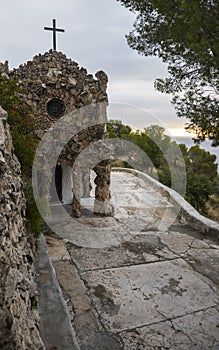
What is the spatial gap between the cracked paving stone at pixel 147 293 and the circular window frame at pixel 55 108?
14.8 ft

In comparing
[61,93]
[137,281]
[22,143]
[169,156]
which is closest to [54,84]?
[61,93]

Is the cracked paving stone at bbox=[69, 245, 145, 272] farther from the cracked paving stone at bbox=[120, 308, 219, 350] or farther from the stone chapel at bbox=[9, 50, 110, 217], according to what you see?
the stone chapel at bbox=[9, 50, 110, 217]

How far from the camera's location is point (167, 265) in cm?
552

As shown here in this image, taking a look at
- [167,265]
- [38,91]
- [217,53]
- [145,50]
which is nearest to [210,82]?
[217,53]

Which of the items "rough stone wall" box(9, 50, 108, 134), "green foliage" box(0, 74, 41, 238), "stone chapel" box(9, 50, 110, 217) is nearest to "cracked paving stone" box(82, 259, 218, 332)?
"green foliage" box(0, 74, 41, 238)

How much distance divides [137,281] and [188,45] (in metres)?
4.11

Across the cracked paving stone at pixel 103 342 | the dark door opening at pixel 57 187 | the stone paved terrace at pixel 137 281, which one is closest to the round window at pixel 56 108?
the dark door opening at pixel 57 187

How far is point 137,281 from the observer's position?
4.89 metres

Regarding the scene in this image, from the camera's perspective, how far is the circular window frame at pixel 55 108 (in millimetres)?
7381

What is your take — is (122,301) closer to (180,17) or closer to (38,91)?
(180,17)

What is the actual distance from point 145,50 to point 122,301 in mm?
4913

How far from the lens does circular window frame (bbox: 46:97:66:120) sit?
24.2ft

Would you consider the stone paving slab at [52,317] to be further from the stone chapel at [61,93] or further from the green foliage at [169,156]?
the green foliage at [169,156]

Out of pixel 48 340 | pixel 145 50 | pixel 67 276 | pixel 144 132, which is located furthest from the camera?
pixel 144 132
